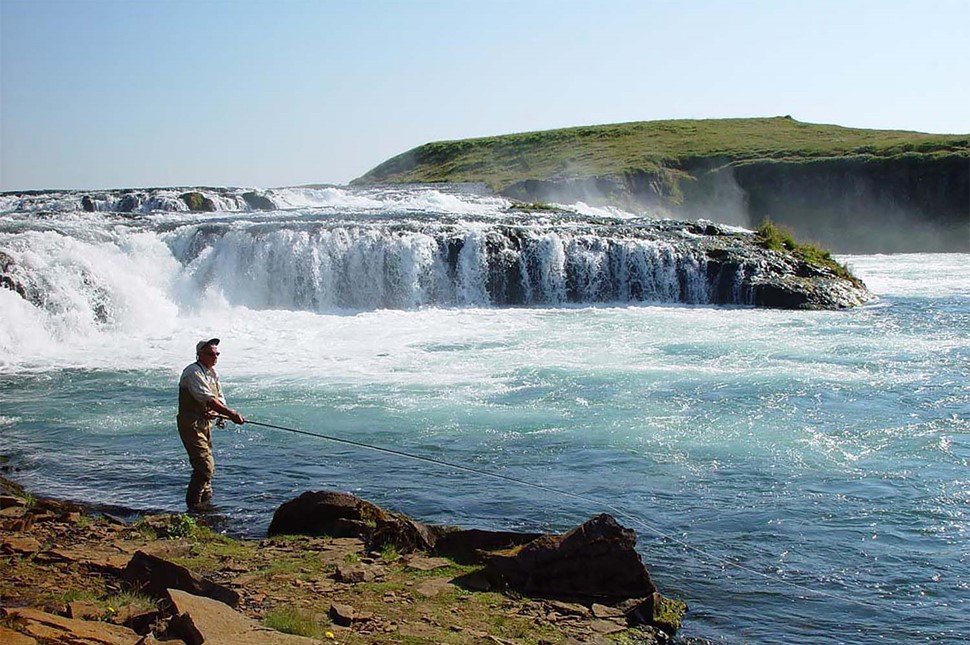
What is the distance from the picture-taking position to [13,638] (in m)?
4.64

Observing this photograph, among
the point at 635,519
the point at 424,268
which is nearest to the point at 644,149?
the point at 424,268

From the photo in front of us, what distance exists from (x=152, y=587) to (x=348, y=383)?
31.1 feet

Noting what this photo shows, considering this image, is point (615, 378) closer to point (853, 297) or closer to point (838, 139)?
point (853, 297)

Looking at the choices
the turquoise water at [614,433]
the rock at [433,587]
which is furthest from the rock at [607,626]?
the rock at [433,587]

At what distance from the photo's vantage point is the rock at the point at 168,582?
608 centimetres

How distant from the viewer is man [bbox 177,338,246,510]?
913 centimetres

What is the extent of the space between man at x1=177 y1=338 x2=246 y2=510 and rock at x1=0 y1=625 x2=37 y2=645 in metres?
4.38

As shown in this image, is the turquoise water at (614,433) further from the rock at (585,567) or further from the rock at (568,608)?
the rock at (568,608)

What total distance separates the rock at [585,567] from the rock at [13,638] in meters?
3.21

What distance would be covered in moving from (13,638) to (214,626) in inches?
45.0

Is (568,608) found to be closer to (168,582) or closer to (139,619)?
(168,582)

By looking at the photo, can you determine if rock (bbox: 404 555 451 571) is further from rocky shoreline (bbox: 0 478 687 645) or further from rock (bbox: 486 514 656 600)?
rock (bbox: 486 514 656 600)

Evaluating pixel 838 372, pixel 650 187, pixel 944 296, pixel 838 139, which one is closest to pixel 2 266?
pixel 838 372

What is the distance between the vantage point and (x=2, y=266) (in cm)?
2120
